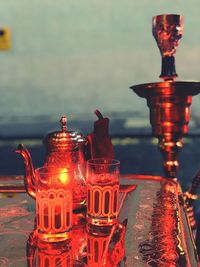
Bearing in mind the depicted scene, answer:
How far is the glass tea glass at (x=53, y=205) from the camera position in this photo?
0.84 meters

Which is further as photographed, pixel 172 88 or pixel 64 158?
pixel 172 88

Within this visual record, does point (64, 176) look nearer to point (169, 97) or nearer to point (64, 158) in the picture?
point (64, 158)

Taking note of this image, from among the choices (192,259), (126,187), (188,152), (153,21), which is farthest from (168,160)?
(188,152)

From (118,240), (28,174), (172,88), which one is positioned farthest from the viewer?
(172,88)

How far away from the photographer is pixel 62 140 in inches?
38.9

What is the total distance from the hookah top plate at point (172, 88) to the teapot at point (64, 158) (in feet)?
2.47

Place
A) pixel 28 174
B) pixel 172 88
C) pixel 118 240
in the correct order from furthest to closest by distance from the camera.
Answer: pixel 172 88 → pixel 28 174 → pixel 118 240

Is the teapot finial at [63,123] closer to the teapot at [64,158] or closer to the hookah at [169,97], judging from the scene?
the teapot at [64,158]

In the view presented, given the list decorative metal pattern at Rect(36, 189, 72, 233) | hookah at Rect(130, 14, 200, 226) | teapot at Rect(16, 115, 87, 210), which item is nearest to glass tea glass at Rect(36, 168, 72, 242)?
decorative metal pattern at Rect(36, 189, 72, 233)

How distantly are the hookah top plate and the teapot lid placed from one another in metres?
0.75

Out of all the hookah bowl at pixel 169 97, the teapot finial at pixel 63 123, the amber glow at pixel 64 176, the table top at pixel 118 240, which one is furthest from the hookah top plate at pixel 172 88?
the amber glow at pixel 64 176

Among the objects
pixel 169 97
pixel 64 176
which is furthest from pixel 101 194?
A: pixel 169 97

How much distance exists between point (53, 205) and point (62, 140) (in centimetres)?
18

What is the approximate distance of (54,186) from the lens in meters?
0.86
